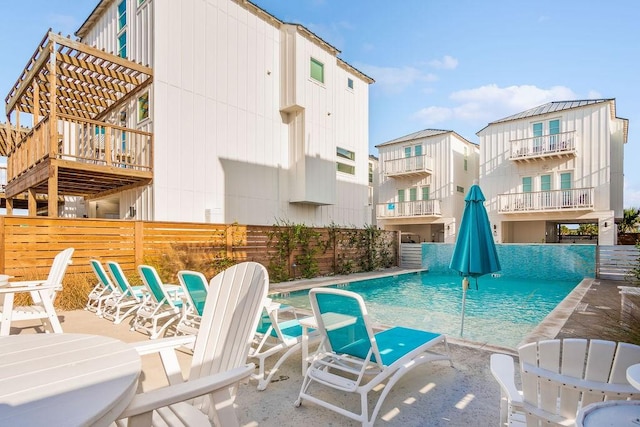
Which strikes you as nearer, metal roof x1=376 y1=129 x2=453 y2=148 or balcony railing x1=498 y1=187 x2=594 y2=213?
balcony railing x1=498 y1=187 x2=594 y2=213

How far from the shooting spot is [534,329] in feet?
17.9

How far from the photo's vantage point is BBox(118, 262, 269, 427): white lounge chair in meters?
1.62

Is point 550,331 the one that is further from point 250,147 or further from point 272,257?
point 250,147

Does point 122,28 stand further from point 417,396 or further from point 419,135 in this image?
point 419,135

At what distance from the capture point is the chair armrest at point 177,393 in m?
1.28

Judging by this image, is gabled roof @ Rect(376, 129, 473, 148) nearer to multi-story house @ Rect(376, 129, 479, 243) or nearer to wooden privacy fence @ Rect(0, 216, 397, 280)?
multi-story house @ Rect(376, 129, 479, 243)

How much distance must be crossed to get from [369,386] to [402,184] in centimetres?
2194

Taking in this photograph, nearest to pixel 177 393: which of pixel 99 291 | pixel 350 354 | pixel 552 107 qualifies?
pixel 350 354

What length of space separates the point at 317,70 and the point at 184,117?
19.3 feet

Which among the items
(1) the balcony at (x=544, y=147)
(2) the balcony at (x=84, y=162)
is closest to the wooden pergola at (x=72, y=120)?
(2) the balcony at (x=84, y=162)

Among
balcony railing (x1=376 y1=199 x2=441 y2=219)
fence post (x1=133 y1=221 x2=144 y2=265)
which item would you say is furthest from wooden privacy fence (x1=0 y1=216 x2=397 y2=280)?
balcony railing (x1=376 y1=199 x2=441 y2=219)

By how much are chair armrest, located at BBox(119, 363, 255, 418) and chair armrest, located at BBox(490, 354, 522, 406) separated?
1.31m

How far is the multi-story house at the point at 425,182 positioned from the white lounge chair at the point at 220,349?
67.2ft

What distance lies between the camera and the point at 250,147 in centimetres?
1275
